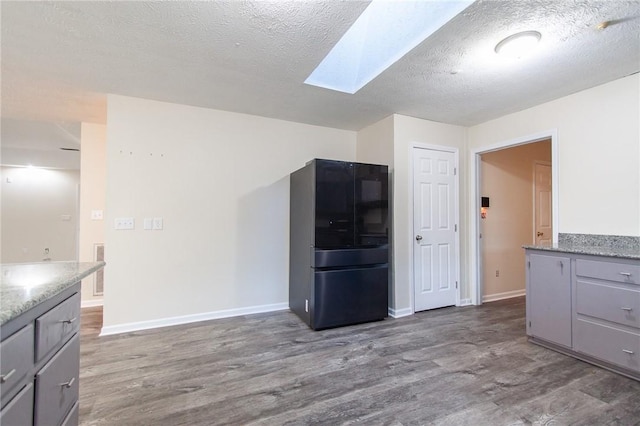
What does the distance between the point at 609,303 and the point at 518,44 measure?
210 cm

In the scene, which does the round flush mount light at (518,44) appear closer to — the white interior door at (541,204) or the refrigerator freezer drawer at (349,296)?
the refrigerator freezer drawer at (349,296)

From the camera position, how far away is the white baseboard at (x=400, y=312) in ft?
11.5

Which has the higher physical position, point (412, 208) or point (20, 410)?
point (412, 208)

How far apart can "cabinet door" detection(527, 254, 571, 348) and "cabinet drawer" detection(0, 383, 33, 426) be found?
3475 millimetres

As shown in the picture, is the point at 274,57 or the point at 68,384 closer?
the point at 68,384

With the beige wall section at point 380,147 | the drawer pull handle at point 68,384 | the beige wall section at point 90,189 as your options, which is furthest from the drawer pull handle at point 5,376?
the beige wall section at point 90,189

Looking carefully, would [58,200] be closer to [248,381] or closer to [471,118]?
[248,381]

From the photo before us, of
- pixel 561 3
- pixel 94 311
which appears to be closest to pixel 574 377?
pixel 561 3

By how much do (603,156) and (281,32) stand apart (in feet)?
10.3

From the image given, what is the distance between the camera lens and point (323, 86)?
288cm

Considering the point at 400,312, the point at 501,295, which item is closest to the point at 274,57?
the point at 400,312

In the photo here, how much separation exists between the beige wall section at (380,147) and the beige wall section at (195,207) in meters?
0.83

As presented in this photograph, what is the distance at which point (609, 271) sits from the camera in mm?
2234

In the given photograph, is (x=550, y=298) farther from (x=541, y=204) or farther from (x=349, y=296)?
(x=541, y=204)
